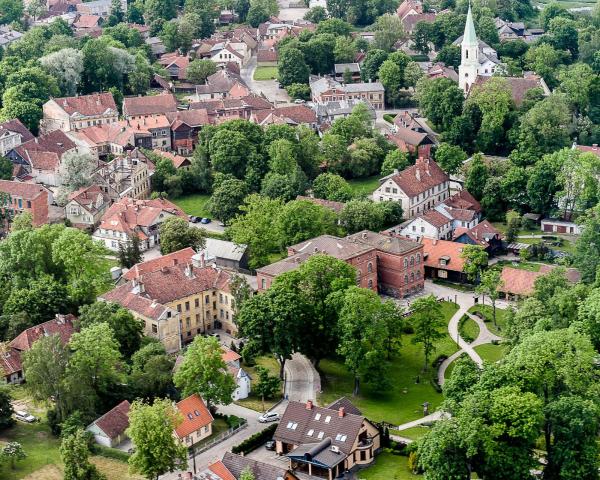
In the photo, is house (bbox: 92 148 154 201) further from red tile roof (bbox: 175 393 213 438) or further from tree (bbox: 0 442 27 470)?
tree (bbox: 0 442 27 470)

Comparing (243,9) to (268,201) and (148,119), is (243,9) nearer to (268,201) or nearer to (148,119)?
(148,119)

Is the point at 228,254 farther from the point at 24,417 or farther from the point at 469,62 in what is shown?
the point at 469,62

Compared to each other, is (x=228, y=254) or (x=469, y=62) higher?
(x=469, y=62)

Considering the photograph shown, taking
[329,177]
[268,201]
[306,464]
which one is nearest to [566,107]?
[329,177]

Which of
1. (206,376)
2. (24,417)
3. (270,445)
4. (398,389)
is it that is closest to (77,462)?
(206,376)

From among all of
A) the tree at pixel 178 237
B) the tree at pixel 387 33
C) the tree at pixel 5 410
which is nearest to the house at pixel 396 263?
the tree at pixel 178 237

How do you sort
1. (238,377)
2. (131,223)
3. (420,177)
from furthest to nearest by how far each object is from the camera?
(420,177) → (131,223) → (238,377)
